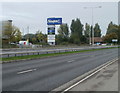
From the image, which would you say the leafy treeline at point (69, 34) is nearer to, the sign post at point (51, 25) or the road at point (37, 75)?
the sign post at point (51, 25)

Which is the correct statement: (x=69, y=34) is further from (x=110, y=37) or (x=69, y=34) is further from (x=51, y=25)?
(x=51, y=25)

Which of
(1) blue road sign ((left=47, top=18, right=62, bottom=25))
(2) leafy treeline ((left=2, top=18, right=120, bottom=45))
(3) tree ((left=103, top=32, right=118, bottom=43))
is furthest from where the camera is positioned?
(3) tree ((left=103, top=32, right=118, bottom=43))

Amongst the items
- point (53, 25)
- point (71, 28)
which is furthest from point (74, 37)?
point (53, 25)

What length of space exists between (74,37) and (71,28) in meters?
31.6

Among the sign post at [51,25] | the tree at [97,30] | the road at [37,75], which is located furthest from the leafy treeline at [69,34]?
the road at [37,75]

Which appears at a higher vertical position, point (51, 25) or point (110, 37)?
point (51, 25)

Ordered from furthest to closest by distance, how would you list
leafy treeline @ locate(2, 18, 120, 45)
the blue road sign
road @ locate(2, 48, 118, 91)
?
leafy treeline @ locate(2, 18, 120, 45) < the blue road sign < road @ locate(2, 48, 118, 91)

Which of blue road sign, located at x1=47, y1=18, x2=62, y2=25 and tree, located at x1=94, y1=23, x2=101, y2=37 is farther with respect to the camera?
tree, located at x1=94, y1=23, x2=101, y2=37

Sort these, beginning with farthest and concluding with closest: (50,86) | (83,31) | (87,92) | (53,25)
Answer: (83,31), (53,25), (50,86), (87,92)

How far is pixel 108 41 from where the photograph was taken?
400 feet

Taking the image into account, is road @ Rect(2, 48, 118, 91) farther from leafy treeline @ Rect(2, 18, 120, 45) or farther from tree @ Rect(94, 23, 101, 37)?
tree @ Rect(94, 23, 101, 37)

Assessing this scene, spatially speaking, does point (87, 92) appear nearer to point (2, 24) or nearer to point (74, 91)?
point (74, 91)

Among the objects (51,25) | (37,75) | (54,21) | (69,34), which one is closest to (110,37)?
(69,34)

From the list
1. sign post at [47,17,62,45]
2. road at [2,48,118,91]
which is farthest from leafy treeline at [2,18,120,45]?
road at [2,48,118,91]
